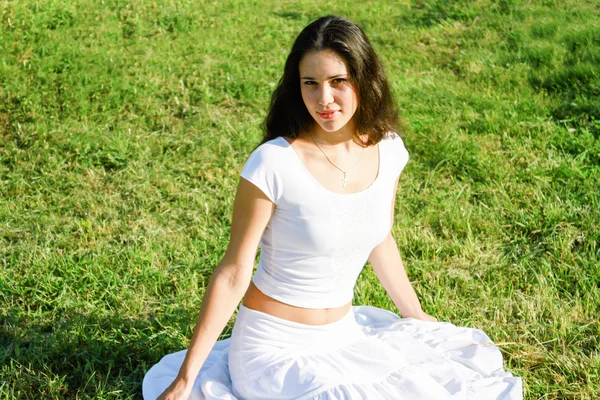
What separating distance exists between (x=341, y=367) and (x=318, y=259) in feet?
1.26

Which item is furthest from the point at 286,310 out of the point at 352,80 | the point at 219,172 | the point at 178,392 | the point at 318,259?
the point at 219,172

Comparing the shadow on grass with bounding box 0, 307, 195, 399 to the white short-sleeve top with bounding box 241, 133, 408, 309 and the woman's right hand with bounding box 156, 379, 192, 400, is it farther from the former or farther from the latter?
the white short-sleeve top with bounding box 241, 133, 408, 309

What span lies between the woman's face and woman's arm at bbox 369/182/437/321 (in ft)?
2.17

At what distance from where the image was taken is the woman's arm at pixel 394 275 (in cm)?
304

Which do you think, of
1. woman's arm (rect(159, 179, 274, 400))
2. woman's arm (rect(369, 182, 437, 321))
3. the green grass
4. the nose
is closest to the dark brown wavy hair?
the nose

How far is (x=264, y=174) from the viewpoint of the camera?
246 cm

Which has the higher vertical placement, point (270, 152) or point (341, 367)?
point (270, 152)

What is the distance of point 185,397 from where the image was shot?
249 cm

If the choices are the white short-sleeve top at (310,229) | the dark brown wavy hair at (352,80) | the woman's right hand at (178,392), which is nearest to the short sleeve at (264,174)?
the white short-sleeve top at (310,229)

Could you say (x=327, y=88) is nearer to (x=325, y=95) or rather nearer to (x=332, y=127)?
(x=325, y=95)

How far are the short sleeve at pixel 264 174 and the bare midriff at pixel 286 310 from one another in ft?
1.33

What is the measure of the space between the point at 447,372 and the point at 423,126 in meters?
3.41

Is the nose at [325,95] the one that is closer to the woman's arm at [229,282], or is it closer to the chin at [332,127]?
the chin at [332,127]

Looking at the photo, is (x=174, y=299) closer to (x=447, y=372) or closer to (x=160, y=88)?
(x=447, y=372)
